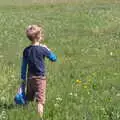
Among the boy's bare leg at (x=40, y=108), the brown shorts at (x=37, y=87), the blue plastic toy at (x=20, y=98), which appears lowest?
the boy's bare leg at (x=40, y=108)

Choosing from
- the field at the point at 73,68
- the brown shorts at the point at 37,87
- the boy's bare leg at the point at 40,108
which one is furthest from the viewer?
the brown shorts at the point at 37,87

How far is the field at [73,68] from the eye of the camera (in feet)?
25.6

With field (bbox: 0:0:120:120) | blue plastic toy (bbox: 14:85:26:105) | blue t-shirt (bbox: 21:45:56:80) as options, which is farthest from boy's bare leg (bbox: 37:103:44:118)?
blue t-shirt (bbox: 21:45:56:80)

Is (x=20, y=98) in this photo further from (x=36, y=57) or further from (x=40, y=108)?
(x=36, y=57)

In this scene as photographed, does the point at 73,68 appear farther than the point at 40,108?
Yes

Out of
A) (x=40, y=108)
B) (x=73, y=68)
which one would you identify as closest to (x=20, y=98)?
(x=40, y=108)

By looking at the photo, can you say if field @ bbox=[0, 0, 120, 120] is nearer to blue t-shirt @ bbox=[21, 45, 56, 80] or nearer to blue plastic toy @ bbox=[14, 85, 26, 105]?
blue plastic toy @ bbox=[14, 85, 26, 105]

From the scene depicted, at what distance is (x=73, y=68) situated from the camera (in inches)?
519

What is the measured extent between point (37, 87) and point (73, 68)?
5.07 m

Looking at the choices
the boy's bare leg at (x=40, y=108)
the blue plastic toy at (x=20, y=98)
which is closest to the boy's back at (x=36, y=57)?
the blue plastic toy at (x=20, y=98)

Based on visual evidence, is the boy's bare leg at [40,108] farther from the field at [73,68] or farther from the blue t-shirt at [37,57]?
the blue t-shirt at [37,57]

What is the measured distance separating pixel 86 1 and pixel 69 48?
26649 millimetres

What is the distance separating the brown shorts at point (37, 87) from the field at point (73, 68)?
0.52ft

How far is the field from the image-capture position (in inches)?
307
